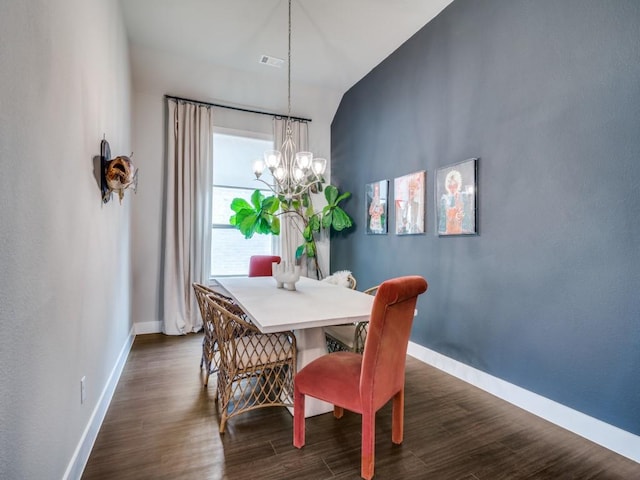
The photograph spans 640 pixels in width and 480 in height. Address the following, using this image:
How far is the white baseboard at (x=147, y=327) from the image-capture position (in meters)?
4.16

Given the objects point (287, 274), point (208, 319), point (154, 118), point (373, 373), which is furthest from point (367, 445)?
point (154, 118)

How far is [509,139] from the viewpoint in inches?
100.0

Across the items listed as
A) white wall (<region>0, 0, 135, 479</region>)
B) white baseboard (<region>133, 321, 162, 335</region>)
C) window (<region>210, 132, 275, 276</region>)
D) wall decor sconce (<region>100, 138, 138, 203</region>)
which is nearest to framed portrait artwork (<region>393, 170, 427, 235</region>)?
window (<region>210, 132, 275, 276</region>)

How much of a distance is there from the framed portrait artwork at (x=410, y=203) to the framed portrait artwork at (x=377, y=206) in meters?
0.20

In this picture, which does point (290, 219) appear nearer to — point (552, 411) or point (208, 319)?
point (208, 319)

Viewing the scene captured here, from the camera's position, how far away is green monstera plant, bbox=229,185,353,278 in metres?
4.58

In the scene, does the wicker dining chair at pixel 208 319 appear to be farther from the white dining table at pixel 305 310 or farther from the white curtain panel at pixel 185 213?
the white curtain panel at pixel 185 213

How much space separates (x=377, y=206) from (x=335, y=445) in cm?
281

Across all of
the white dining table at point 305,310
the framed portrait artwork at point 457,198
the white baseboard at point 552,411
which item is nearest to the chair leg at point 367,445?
the white dining table at point 305,310

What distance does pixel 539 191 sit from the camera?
2.33 metres

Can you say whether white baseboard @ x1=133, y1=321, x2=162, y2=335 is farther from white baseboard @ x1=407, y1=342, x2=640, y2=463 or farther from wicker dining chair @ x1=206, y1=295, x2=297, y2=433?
white baseboard @ x1=407, y1=342, x2=640, y2=463

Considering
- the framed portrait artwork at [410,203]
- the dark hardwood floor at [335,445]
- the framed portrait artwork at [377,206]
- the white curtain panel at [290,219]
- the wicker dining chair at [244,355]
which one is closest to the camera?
the dark hardwood floor at [335,445]

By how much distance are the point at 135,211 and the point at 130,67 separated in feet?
5.66

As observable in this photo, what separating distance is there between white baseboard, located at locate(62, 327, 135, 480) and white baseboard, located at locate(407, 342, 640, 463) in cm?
274
